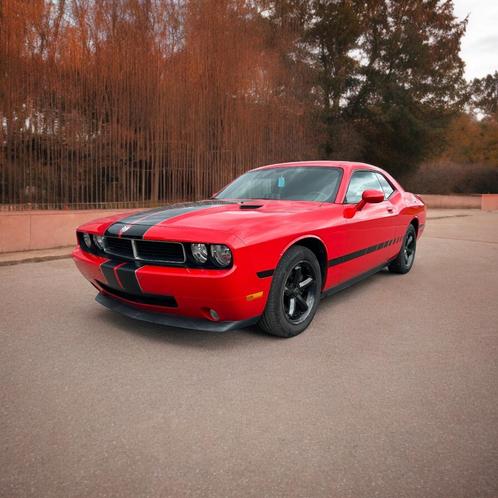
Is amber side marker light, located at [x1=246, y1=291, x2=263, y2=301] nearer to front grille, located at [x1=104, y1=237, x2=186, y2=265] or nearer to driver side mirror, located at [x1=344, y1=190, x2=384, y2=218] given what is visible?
front grille, located at [x1=104, y1=237, x2=186, y2=265]

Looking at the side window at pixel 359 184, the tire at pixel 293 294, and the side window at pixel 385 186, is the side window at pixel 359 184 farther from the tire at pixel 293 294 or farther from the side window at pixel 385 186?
the tire at pixel 293 294

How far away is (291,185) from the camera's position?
4.07 metres

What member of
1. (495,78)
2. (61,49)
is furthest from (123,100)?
(495,78)

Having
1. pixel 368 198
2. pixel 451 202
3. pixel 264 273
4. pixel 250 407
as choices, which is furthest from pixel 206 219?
pixel 451 202

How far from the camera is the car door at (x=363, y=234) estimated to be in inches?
146

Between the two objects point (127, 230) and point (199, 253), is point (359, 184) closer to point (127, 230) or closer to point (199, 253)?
point (199, 253)

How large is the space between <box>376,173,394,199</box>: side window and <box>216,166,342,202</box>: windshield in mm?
1080

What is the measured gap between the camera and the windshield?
393cm

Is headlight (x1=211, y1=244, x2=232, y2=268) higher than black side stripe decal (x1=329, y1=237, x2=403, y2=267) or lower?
higher

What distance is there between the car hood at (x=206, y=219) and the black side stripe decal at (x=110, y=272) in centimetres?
22

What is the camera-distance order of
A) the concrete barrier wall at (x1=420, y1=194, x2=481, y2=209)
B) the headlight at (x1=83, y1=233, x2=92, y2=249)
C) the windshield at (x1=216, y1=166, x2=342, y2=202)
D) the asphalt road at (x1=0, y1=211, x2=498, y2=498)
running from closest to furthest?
the asphalt road at (x1=0, y1=211, x2=498, y2=498), the headlight at (x1=83, y1=233, x2=92, y2=249), the windshield at (x1=216, y1=166, x2=342, y2=202), the concrete barrier wall at (x1=420, y1=194, x2=481, y2=209)

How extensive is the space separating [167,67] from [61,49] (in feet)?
6.68

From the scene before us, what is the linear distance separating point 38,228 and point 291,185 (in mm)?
4696

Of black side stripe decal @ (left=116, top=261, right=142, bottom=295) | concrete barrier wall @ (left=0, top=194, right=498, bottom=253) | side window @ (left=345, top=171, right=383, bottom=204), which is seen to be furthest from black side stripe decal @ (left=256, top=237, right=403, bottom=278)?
concrete barrier wall @ (left=0, top=194, right=498, bottom=253)
